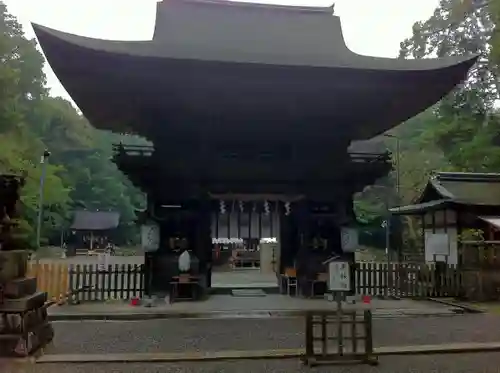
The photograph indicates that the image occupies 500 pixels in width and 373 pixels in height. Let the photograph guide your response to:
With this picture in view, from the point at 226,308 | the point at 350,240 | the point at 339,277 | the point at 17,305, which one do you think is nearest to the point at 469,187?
the point at 350,240

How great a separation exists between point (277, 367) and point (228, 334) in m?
2.38

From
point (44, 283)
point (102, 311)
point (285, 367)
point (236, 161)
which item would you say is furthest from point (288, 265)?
point (285, 367)

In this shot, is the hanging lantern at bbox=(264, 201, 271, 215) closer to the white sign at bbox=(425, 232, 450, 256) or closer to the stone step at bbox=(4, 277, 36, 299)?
the white sign at bbox=(425, 232, 450, 256)

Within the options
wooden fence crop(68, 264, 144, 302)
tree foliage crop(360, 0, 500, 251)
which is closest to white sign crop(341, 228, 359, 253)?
wooden fence crop(68, 264, 144, 302)

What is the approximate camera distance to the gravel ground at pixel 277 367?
6230 mm

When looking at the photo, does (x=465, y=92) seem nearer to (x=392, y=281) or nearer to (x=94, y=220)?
(x=392, y=281)

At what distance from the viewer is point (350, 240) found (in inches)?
507

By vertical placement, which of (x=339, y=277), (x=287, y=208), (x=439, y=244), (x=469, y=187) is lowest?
(x=339, y=277)

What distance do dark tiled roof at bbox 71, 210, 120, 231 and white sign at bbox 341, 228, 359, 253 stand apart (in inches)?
1425

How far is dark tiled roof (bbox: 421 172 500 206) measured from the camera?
53.7ft

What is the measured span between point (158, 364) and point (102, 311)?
4.80 m

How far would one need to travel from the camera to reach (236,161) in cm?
1312

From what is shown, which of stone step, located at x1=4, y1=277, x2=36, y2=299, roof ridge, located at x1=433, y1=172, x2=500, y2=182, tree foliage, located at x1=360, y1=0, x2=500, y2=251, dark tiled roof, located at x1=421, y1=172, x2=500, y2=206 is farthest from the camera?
tree foliage, located at x1=360, y1=0, x2=500, y2=251

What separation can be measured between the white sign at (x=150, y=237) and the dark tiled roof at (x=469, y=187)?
9882mm
